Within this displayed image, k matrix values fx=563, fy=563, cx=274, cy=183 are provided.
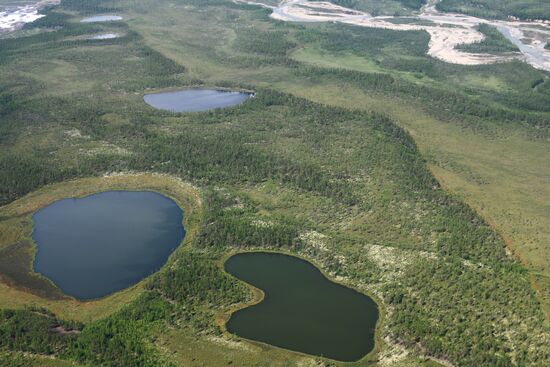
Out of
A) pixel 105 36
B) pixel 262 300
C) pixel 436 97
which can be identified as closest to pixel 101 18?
pixel 105 36

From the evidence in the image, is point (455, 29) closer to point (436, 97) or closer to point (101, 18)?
point (436, 97)

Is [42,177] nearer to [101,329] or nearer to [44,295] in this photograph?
[44,295]

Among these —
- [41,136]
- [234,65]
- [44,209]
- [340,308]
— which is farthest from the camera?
[234,65]

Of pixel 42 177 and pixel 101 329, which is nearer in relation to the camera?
pixel 101 329

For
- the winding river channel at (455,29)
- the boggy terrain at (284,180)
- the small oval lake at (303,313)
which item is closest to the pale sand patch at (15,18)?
the boggy terrain at (284,180)

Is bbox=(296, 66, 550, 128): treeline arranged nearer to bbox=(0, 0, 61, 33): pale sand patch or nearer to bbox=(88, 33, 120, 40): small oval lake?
bbox=(88, 33, 120, 40): small oval lake

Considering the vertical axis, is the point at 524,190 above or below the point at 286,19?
below

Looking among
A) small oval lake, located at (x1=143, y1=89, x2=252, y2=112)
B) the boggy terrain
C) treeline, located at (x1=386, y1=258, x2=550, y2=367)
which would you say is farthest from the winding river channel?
treeline, located at (x1=386, y1=258, x2=550, y2=367)

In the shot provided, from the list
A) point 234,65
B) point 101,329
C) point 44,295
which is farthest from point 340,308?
point 234,65
